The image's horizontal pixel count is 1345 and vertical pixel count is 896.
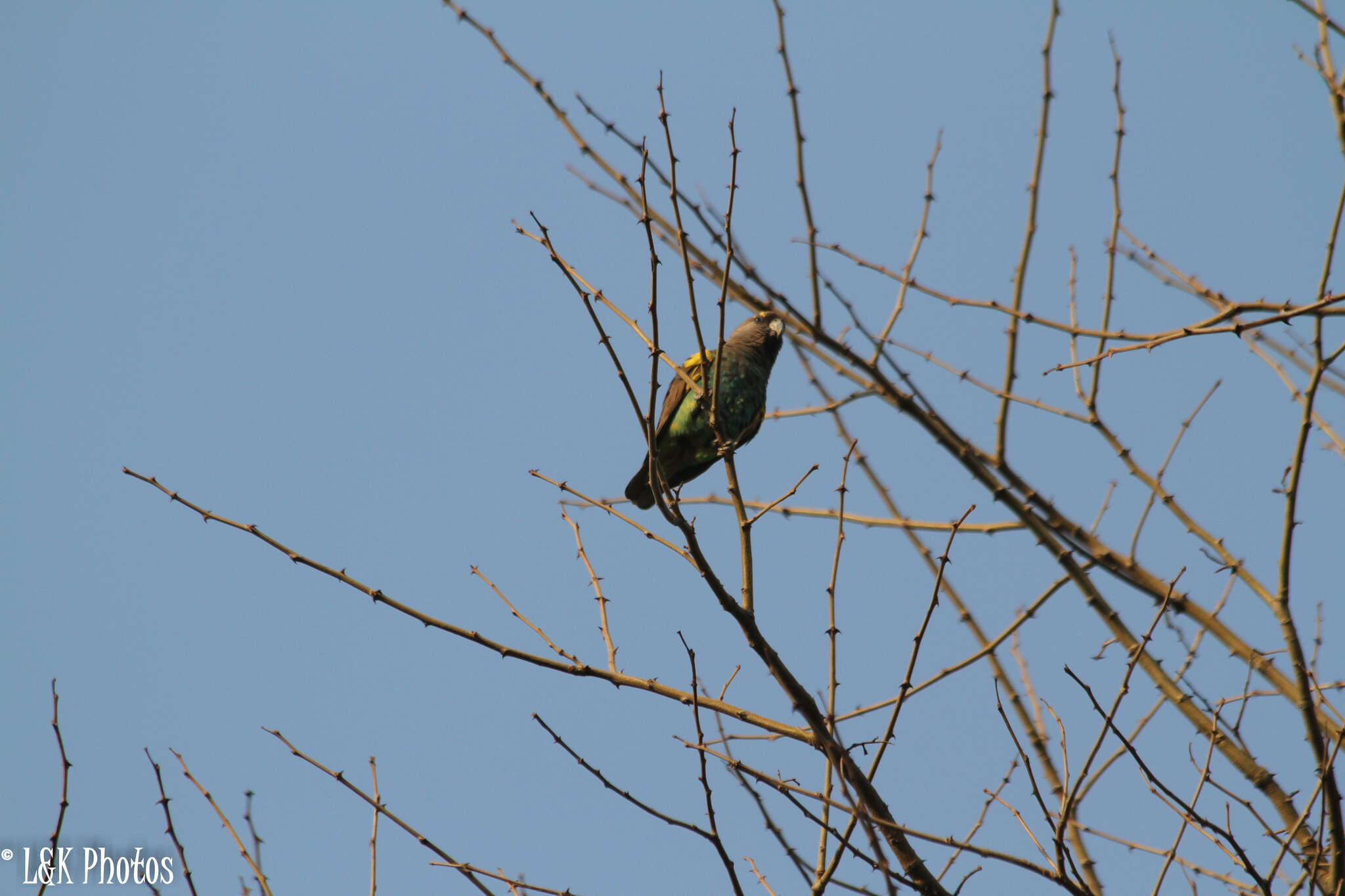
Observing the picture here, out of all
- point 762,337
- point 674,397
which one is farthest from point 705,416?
point 762,337

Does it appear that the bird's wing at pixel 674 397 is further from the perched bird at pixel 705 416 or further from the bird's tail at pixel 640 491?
the bird's tail at pixel 640 491

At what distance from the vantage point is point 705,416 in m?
6.45

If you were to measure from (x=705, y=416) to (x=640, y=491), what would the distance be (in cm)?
88

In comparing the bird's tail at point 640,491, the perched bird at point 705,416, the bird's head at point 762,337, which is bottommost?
the bird's tail at point 640,491

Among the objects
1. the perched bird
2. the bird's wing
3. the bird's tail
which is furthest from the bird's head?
the bird's tail

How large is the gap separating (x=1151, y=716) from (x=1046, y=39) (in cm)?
269

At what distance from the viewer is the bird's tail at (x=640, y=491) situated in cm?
696

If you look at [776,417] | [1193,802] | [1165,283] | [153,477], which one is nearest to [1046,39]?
[1165,283]

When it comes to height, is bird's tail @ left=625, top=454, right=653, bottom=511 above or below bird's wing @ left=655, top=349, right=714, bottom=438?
below

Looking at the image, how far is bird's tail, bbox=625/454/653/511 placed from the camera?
696 cm

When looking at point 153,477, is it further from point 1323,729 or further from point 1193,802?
point 1323,729

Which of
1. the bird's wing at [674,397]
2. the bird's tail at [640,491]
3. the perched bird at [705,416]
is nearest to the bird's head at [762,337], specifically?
the perched bird at [705,416]

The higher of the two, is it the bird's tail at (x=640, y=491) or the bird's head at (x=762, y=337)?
the bird's head at (x=762, y=337)

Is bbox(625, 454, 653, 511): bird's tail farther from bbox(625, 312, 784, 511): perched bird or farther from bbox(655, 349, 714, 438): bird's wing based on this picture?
bbox(655, 349, 714, 438): bird's wing
